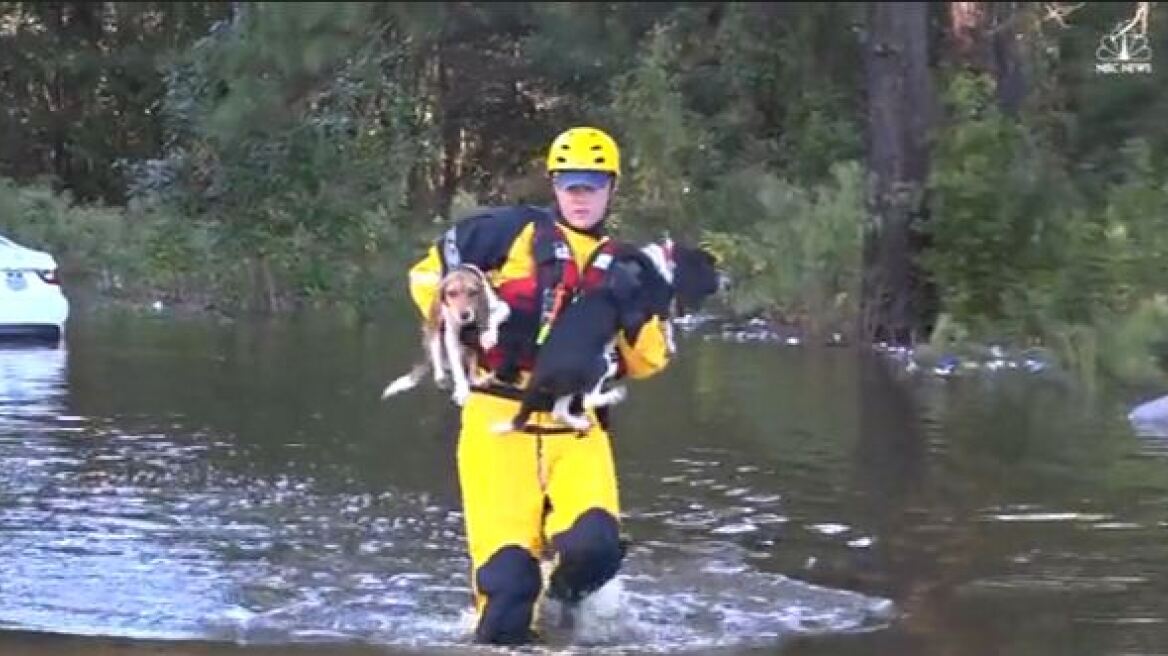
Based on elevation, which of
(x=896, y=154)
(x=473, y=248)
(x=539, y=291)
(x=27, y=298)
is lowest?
(x=27, y=298)

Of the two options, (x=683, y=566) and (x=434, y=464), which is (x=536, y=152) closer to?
(x=434, y=464)

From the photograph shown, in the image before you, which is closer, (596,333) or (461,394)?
(596,333)

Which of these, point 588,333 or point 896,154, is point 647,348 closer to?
point 588,333

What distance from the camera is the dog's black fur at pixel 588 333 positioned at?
8.09 m

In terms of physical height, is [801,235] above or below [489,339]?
above

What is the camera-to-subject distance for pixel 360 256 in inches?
947

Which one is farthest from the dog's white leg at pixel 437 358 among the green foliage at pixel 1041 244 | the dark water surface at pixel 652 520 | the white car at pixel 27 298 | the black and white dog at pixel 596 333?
the white car at pixel 27 298

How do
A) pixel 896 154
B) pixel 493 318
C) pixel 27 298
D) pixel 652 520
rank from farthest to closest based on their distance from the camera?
pixel 27 298 < pixel 652 520 < pixel 493 318 < pixel 896 154

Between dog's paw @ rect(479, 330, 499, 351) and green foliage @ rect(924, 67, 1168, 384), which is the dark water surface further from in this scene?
green foliage @ rect(924, 67, 1168, 384)

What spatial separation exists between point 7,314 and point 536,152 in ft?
49.2

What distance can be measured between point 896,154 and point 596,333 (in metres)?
2.13

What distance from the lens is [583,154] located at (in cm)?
830

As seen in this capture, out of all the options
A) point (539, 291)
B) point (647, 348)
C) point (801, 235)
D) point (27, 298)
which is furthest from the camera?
point (27, 298)

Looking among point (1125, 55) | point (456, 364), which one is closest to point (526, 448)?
point (456, 364)
